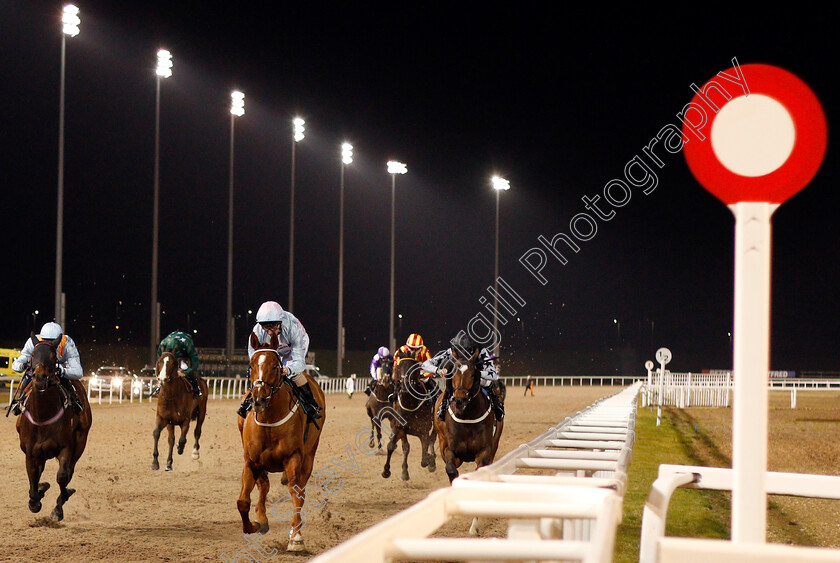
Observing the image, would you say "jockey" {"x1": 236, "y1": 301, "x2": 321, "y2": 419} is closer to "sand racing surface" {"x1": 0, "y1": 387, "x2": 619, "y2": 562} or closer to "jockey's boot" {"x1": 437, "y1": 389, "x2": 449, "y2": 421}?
"sand racing surface" {"x1": 0, "y1": 387, "x2": 619, "y2": 562}

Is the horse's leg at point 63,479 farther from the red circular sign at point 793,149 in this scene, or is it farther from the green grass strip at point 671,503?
the red circular sign at point 793,149

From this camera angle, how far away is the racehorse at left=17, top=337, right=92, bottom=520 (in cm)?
817

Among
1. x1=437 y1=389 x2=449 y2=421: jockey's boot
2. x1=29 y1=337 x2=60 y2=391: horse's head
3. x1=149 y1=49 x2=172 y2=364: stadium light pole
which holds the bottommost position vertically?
x1=437 y1=389 x2=449 y2=421: jockey's boot

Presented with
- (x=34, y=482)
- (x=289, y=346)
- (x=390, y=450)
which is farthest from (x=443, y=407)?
(x=34, y=482)


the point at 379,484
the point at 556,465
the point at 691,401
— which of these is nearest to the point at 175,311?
the point at 691,401

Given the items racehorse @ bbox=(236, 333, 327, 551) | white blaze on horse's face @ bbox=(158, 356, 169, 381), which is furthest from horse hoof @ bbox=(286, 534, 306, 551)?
white blaze on horse's face @ bbox=(158, 356, 169, 381)

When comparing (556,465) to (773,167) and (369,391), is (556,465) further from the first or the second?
(369,391)

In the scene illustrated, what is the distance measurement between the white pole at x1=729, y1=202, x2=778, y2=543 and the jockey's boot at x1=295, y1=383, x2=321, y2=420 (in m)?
6.08

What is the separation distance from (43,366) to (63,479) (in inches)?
42.1

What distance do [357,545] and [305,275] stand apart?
287 ft

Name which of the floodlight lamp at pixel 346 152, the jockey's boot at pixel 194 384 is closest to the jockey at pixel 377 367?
the jockey's boot at pixel 194 384

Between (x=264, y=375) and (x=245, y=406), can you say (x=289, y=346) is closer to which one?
(x=245, y=406)

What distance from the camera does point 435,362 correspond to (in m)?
10.0

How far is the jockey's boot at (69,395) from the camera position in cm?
854
